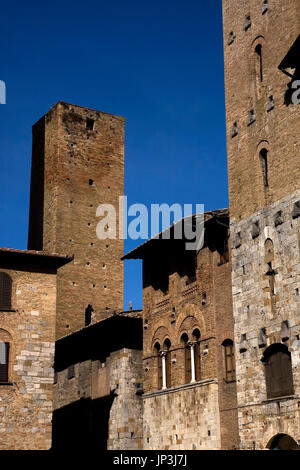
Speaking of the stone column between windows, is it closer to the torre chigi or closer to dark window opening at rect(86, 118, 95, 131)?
the torre chigi

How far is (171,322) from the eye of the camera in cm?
2383

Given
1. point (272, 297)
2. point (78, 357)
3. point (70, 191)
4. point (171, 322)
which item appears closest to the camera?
point (272, 297)

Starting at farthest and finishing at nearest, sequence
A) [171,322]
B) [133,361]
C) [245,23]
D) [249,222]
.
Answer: [133,361] → [171,322] → [245,23] → [249,222]

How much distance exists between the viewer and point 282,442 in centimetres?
1755

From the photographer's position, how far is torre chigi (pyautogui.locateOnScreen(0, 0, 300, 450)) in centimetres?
1817

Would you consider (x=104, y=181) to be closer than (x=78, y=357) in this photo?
No

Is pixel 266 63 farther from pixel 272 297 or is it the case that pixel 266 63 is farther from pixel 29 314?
pixel 29 314

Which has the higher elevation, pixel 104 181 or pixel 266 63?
pixel 104 181

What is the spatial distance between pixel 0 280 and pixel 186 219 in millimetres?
6214

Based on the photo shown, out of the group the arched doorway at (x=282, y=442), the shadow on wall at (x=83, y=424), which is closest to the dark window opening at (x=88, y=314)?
the shadow on wall at (x=83, y=424)

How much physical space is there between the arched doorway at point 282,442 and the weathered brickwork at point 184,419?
104 inches

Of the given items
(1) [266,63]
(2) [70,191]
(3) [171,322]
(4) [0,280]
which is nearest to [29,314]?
(4) [0,280]

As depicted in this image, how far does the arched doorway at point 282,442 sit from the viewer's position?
675 inches

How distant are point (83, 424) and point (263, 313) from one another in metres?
12.3
